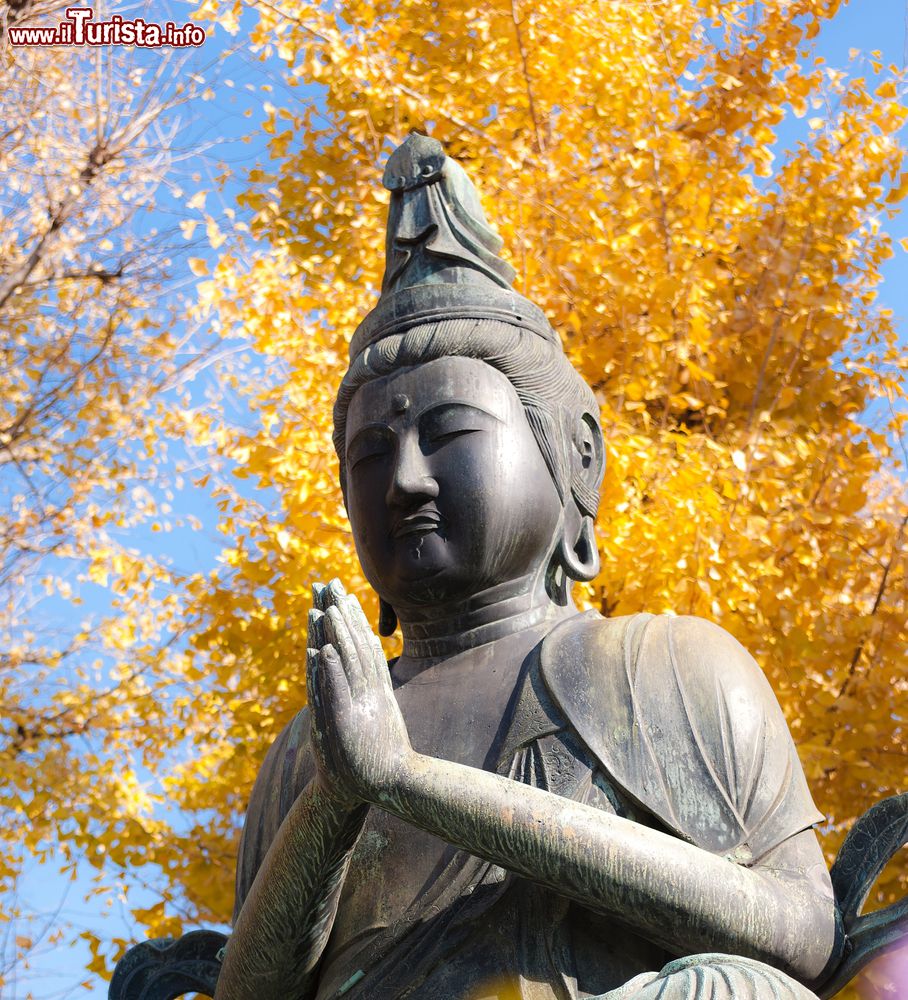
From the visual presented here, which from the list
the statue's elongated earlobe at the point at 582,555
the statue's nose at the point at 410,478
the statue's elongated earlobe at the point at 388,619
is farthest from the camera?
the statue's elongated earlobe at the point at 388,619

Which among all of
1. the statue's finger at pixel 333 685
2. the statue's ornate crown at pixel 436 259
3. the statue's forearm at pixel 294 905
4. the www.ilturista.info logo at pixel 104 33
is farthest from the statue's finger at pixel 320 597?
the www.ilturista.info logo at pixel 104 33

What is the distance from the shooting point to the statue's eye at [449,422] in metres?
3.40

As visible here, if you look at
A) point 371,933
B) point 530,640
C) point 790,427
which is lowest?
point 371,933

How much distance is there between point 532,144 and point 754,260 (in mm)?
1187

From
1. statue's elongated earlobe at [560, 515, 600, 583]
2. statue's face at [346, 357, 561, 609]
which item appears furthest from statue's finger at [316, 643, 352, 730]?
statue's elongated earlobe at [560, 515, 600, 583]

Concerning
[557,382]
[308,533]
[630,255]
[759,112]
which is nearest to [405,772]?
[557,382]

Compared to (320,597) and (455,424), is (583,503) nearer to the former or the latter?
(455,424)

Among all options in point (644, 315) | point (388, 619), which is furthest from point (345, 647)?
point (644, 315)

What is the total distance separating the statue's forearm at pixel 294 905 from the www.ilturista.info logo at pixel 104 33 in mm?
5415

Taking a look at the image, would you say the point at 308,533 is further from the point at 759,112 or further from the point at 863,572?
the point at 759,112

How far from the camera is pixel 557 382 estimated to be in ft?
11.9

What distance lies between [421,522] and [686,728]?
687 millimetres

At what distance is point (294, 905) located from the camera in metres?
3.04

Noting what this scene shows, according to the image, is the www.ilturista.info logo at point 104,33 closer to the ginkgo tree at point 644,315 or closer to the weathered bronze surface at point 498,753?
the ginkgo tree at point 644,315
